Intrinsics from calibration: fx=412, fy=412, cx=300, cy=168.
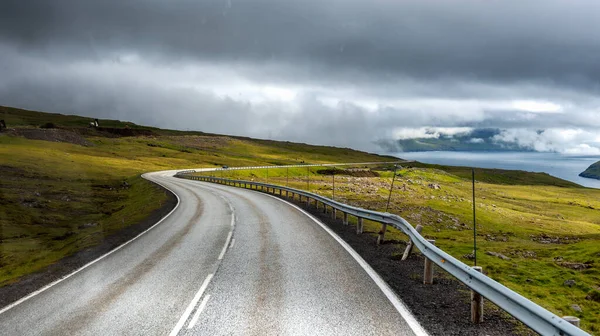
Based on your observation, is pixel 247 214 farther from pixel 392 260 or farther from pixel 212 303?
pixel 212 303

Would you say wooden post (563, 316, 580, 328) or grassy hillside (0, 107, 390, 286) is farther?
grassy hillside (0, 107, 390, 286)

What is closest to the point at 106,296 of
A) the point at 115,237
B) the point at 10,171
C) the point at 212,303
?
the point at 212,303

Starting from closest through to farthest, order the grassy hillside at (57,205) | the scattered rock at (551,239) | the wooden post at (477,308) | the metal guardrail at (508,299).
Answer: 1. the metal guardrail at (508,299)
2. the wooden post at (477,308)
3. the grassy hillside at (57,205)
4. the scattered rock at (551,239)

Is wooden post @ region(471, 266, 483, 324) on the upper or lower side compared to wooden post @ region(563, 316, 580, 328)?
lower

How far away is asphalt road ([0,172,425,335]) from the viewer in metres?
7.25

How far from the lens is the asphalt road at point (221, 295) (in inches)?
285

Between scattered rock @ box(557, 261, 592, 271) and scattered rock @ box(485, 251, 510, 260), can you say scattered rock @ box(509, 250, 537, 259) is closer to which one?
scattered rock @ box(485, 251, 510, 260)

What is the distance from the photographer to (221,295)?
898 centimetres

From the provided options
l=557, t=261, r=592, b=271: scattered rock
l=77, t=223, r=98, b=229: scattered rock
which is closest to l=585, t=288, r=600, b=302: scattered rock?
l=557, t=261, r=592, b=271: scattered rock

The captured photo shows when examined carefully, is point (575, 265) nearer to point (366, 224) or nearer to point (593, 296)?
point (593, 296)

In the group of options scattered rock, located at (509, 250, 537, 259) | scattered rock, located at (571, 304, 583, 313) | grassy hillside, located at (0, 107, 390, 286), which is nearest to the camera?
scattered rock, located at (571, 304, 583, 313)

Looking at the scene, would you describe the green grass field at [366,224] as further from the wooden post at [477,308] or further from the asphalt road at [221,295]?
the asphalt road at [221,295]

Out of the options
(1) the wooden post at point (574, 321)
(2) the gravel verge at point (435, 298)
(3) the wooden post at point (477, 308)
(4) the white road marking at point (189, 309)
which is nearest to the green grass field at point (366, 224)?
(2) the gravel verge at point (435, 298)

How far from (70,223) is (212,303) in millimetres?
31416
